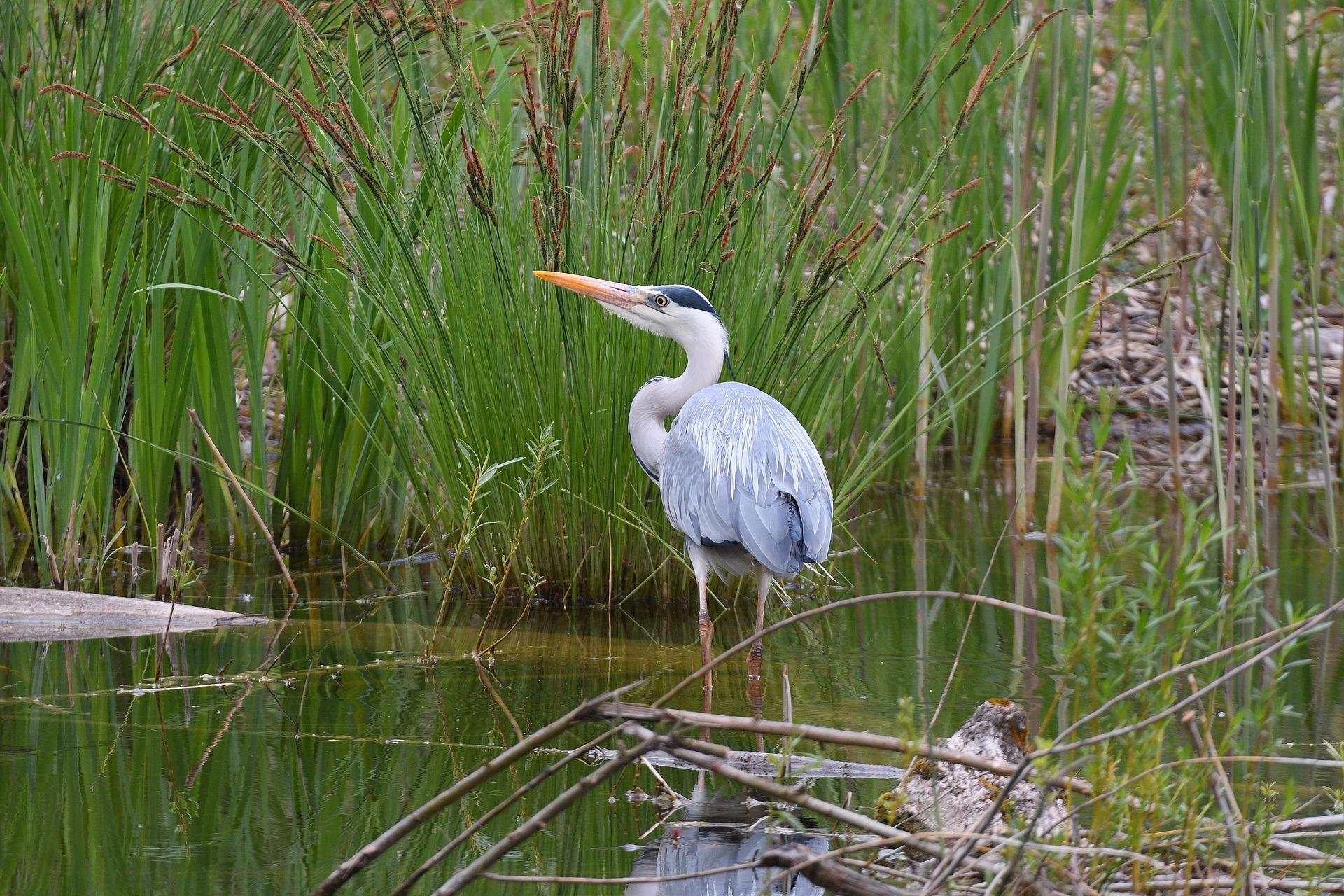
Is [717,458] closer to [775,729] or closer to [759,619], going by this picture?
[759,619]

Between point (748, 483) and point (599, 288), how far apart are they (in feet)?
2.29

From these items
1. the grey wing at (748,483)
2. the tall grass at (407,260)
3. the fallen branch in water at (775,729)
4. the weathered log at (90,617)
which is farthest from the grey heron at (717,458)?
the fallen branch in water at (775,729)

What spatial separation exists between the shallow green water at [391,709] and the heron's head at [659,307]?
0.90 meters

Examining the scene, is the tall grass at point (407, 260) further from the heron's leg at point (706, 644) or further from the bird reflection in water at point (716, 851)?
the bird reflection in water at point (716, 851)

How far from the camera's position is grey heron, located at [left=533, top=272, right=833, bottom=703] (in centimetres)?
396

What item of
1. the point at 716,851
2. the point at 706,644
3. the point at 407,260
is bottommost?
the point at 716,851

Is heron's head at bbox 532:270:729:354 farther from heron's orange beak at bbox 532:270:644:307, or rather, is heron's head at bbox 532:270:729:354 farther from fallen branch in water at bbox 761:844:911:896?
fallen branch in water at bbox 761:844:911:896

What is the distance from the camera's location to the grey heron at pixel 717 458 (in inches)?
156

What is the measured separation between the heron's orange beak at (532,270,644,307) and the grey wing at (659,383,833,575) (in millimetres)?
343

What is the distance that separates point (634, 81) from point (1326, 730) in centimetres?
528

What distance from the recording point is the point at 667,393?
4355 mm

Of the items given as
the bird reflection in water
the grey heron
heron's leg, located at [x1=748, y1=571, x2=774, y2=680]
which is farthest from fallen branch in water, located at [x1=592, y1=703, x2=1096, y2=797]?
heron's leg, located at [x1=748, y1=571, x2=774, y2=680]

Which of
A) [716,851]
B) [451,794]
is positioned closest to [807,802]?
[451,794]

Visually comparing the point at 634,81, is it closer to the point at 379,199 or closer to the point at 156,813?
the point at 379,199
